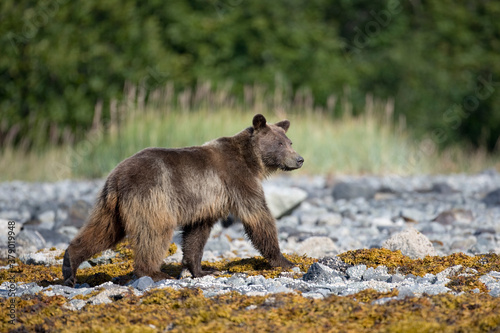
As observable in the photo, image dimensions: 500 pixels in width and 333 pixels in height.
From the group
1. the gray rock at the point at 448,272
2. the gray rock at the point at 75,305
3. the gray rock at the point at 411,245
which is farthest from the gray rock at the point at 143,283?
the gray rock at the point at 411,245

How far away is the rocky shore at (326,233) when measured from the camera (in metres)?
4.95

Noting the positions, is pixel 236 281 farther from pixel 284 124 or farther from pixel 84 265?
pixel 284 124

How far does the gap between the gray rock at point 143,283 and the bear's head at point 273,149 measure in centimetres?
189

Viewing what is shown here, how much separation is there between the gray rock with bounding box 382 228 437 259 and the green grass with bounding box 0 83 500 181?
8214mm

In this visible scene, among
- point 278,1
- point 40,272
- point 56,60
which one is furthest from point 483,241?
point 278,1

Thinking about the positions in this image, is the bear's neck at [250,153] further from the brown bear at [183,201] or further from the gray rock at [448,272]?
the gray rock at [448,272]

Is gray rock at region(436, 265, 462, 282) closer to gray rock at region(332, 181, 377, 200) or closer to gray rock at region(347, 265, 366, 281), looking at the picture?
gray rock at region(347, 265, 366, 281)

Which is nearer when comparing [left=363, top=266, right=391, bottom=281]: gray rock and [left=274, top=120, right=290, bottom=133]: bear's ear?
[left=363, top=266, right=391, bottom=281]: gray rock

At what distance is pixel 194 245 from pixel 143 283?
41.3 inches

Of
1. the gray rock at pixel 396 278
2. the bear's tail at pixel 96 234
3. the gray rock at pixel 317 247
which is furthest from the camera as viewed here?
the gray rock at pixel 317 247

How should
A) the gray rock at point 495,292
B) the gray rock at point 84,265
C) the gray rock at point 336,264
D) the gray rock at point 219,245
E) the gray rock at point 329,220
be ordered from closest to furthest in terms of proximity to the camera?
the gray rock at point 495,292 < the gray rock at point 336,264 < the gray rock at point 84,265 < the gray rock at point 219,245 < the gray rock at point 329,220

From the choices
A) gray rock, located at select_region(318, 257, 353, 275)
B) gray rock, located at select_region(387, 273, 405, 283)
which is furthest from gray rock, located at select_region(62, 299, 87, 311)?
gray rock, located at select_region(387, 273, 405, 283)

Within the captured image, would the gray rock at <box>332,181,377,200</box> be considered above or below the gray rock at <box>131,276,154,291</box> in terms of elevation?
above

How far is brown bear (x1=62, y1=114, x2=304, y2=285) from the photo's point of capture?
538 cm
